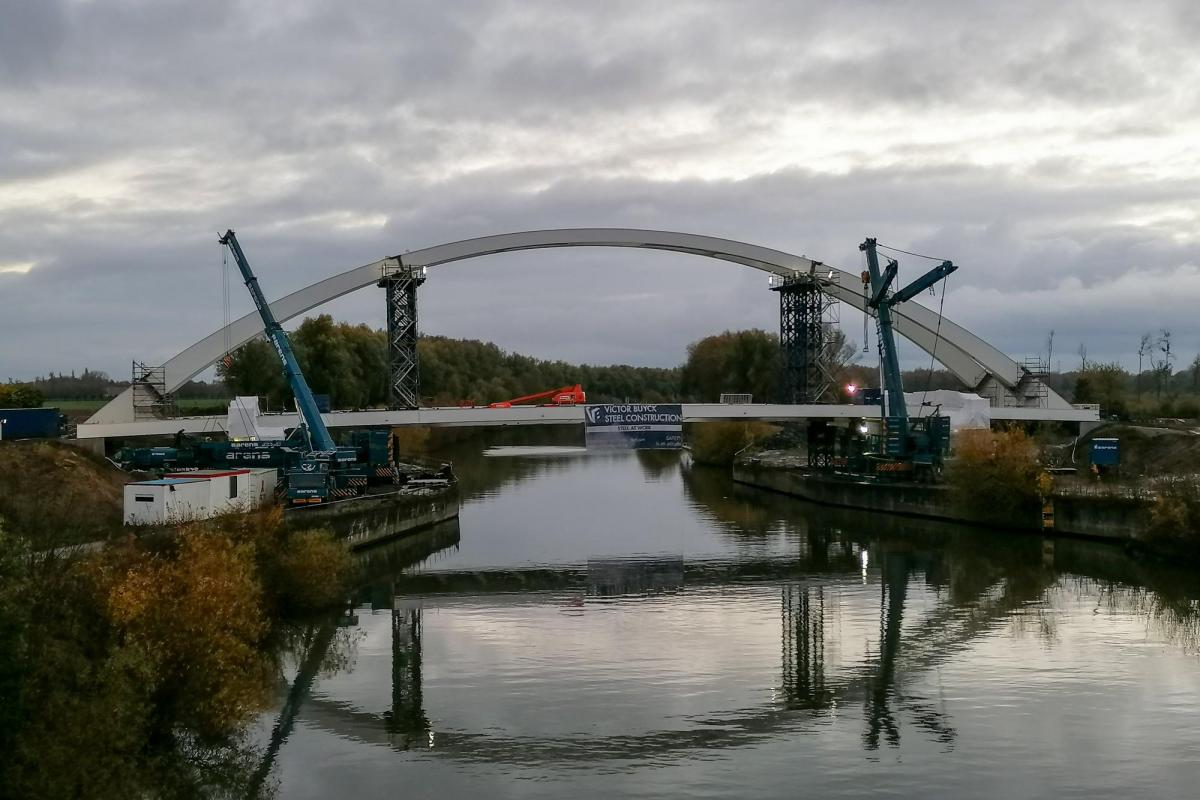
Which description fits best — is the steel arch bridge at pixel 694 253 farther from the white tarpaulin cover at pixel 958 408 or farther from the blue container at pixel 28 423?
the blue container at pixel 28 423

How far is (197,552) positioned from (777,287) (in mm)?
42977

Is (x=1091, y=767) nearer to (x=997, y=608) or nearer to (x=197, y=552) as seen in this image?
(x=997, y=608)

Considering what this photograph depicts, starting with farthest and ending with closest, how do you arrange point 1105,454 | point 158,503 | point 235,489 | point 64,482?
1. point 1105,454
2. point 235,489
3. point 64,482
4. point 158,503

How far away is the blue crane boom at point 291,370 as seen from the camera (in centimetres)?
4249

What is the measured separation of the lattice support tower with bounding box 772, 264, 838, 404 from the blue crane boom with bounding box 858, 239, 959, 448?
136 inches

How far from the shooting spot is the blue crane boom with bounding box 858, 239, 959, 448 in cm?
4872

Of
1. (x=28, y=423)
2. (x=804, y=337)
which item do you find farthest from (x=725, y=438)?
(x=28, y=423)

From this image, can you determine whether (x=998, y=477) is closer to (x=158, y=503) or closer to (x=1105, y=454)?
(x=1105, y=454)

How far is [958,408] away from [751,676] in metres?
36.5

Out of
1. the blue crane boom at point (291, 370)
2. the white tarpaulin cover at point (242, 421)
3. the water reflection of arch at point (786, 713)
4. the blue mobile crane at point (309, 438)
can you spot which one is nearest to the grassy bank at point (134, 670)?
the water reflection of arch at point (786, 713)

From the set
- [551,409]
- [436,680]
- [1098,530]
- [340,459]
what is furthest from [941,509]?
[436,680]

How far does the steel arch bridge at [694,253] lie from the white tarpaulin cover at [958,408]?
3.33 meters

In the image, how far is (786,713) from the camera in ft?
63.2

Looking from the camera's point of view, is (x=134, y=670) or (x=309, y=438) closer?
(x=134, y=670)
